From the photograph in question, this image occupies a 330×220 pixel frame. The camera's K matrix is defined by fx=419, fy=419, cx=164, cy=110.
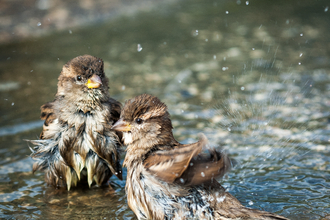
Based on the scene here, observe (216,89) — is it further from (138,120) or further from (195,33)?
(138,120)

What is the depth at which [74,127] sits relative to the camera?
435cm

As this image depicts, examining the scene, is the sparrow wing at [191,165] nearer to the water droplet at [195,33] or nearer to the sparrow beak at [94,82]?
the sparrow beak at [94,82]

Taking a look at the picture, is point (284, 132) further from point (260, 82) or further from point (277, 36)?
point (277, 36)

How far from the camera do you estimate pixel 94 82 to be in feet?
14.4

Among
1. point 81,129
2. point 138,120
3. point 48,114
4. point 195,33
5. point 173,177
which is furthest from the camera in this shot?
point 195,33

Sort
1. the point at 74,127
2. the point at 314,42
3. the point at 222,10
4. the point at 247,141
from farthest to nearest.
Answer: the point at 222,10 → the point at 314,42 → the point at 247,141 → the point at 74,127

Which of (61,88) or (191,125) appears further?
(191,125)

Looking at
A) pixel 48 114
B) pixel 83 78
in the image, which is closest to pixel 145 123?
pixel 83 78

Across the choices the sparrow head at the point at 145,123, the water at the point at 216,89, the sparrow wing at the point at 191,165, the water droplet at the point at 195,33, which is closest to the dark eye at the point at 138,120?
the sparrow head at the point at 145,123

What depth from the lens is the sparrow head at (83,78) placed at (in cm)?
439

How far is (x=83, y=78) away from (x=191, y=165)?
5.36ft

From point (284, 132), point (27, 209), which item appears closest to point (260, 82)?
point (284, 132)

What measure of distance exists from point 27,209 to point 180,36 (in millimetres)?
6589

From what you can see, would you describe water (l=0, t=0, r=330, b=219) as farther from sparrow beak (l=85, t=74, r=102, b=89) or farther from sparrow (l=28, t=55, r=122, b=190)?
sparrow beak (l=85, t=74, r=102, b=89)
